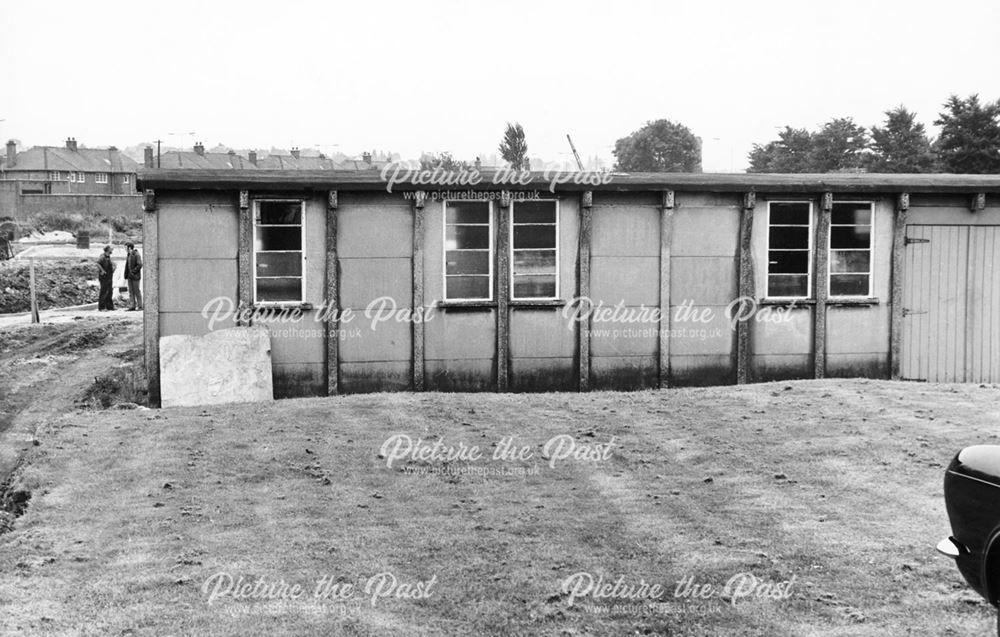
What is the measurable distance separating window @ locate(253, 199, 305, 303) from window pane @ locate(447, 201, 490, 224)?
2296mm

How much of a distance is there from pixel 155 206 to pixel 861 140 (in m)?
68.7

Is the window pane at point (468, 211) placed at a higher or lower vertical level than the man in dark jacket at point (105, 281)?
higher

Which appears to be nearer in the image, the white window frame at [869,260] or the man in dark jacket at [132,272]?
the white window frame at [869,260]

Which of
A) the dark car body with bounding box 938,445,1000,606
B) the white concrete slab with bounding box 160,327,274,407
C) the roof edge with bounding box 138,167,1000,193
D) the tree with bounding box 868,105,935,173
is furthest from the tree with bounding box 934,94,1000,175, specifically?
the dark car body with bounding box 938,445,1000,606

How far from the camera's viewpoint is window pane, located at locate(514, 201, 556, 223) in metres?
17.6

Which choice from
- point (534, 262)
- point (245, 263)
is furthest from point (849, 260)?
point (245, 263)

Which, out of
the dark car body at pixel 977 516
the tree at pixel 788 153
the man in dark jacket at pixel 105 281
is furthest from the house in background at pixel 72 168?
the dark car body at pixel 977 516

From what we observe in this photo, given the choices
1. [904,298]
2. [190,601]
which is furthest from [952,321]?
[190,601]

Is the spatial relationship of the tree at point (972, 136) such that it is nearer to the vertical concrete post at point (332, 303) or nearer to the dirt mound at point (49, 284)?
the dirt mound at point (49, 284)

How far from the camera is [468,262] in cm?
1752

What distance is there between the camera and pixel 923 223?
730 inches

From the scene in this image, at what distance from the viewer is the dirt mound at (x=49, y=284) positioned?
1315 inches

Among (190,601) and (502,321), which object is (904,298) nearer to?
(502,321)

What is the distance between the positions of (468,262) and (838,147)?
218 ft
